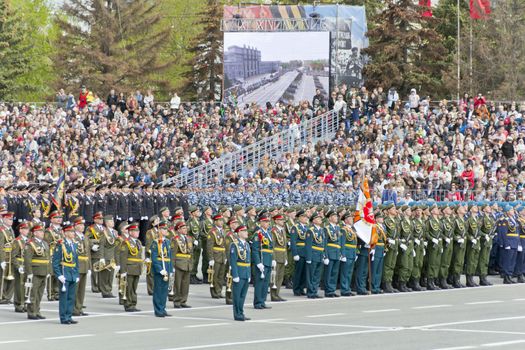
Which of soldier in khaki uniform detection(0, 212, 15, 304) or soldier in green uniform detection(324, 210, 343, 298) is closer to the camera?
soldier in khaki uniform detection(0, 212, 15, 304)

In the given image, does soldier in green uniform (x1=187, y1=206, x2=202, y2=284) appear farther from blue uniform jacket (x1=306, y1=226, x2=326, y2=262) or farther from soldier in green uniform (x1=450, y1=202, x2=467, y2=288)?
soldier in green uniform (x1=450, y1=202, x2=467, y2=288)

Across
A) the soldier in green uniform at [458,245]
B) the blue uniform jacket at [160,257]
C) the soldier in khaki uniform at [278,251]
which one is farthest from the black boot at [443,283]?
the blue uniform jacket at [160,257]

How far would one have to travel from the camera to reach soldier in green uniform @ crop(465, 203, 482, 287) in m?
28.0

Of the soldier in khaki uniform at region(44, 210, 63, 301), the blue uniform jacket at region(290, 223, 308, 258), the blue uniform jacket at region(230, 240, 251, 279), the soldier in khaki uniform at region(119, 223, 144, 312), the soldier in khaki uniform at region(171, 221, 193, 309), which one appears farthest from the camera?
the blue uniform jacket at region(290, 223, 308, 258)

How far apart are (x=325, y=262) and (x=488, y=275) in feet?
23.4

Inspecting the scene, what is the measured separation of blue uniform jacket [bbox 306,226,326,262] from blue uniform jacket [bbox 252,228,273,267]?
187cm

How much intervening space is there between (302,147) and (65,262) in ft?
71.2

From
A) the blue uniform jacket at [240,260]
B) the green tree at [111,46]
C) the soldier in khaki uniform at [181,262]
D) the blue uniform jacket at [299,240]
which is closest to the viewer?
the blue uniform jacket at [240,260]

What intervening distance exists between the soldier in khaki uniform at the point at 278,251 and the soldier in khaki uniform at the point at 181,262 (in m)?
1.85

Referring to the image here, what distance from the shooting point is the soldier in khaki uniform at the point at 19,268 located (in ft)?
73.6

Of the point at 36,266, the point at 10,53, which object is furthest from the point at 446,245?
the point at 10,53

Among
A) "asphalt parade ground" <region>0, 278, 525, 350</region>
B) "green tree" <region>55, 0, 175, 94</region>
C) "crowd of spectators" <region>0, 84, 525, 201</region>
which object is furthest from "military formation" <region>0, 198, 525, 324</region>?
"green tree" <region>55, 0, 175, 94</region>

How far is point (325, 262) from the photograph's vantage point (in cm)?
2505

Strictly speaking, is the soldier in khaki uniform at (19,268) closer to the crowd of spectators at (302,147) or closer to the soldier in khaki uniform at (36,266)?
the soldier in khaki uniform at (36,266)
